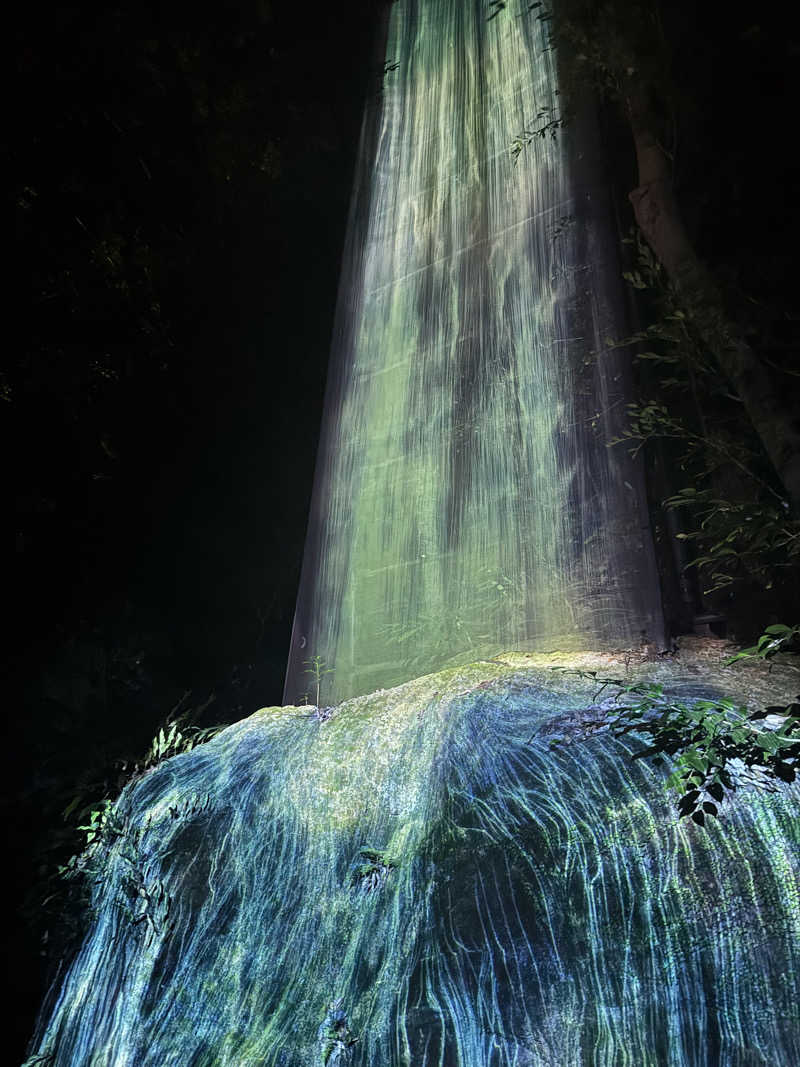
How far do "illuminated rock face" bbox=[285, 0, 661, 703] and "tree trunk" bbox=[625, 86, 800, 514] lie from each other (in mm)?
771

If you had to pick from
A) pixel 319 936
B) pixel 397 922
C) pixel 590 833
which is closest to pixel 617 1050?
pixel 590 833

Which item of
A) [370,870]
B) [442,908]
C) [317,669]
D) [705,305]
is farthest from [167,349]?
[442,908]

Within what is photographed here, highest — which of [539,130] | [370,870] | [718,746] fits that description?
[539,130]

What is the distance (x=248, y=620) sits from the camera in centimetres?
590

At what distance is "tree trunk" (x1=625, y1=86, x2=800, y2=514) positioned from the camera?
10.4 feet

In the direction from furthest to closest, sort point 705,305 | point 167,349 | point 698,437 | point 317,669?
point 317,669, point 167,349, point 698,437, point 705,305

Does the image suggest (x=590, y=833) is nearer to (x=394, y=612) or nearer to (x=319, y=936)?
(x=319, y=936)

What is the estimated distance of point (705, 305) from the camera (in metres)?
3.79

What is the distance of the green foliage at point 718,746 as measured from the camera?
7.95 ft

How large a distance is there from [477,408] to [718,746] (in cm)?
343

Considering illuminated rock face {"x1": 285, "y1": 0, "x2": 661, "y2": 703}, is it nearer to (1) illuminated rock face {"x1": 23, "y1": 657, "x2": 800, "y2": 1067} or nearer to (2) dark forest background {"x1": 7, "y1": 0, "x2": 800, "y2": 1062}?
(2) dark forest background {"x1": 7, "y1": 0, "x2": 800, "y2": 1062}

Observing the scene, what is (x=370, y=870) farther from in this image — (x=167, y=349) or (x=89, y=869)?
(x=167, y=349)

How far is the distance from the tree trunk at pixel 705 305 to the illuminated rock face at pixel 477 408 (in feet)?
2.53

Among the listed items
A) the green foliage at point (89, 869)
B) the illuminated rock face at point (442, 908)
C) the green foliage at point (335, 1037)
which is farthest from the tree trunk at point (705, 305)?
the green foliage at point (89, 869)
